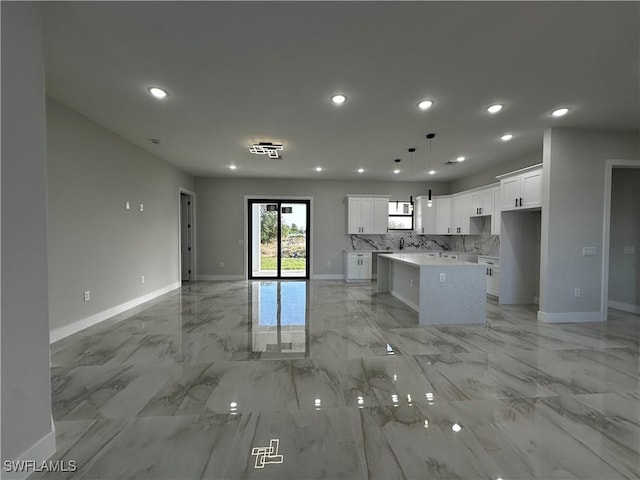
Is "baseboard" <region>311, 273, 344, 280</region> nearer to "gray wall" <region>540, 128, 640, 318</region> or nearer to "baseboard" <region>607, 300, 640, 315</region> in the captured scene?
"gray wall" <region>540, 128, 640, 318</region>

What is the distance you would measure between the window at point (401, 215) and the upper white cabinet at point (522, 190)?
124 inches

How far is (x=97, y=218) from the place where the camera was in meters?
3.95

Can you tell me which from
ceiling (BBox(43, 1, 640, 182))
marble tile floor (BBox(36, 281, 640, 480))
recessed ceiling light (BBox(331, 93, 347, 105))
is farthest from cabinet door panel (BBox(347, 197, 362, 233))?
recessed ceiling light (BBox(331, 93, 347, 105))

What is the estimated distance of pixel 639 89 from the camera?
9.64ft

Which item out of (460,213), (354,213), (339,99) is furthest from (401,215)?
(339,99)

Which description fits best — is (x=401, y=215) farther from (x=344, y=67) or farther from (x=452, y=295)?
(x=344, y=67)

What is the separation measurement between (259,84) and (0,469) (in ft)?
10.4

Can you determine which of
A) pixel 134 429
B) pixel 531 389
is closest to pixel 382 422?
pixel 531 389

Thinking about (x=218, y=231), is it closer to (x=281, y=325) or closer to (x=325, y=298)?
(x=325, y=298)

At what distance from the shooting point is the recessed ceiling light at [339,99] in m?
3.09

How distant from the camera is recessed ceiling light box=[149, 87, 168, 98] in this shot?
9.73 feet

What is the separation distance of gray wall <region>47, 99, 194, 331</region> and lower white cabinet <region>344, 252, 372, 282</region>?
433 cm

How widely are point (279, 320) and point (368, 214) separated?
14.5 feet

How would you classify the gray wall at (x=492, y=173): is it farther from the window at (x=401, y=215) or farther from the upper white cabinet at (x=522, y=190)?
the window at (x=401, y=215)
